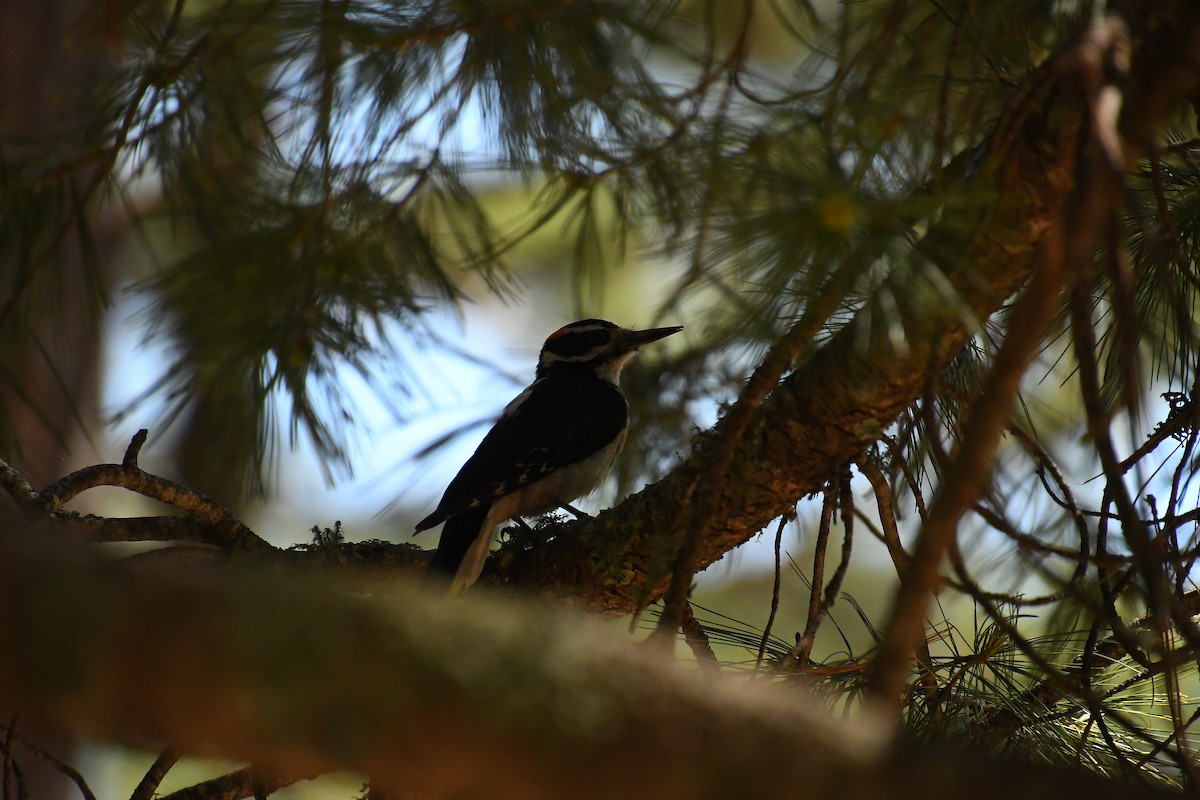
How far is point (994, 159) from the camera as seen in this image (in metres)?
1.58

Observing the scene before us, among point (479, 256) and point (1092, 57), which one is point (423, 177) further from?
point (1092, 57)

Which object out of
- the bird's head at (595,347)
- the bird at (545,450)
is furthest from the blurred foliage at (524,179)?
the bird's head at (595,347)

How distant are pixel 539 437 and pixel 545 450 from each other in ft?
0.18

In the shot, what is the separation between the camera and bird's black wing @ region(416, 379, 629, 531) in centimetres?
351

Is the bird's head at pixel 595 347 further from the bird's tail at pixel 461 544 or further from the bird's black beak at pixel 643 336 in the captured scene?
the bird's tail at pixel 461 544

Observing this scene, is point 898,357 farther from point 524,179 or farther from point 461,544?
point 461,544

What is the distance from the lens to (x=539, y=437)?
3.76 metres

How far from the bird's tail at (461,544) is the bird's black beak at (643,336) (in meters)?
0.89

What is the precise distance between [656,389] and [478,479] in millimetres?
782

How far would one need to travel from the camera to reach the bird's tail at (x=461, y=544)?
2.96 metres

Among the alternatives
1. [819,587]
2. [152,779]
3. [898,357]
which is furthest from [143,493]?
[898,357]

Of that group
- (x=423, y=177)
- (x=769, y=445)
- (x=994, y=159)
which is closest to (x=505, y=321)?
(x=423, y=177)

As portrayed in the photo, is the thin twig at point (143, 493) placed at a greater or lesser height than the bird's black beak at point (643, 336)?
lesser

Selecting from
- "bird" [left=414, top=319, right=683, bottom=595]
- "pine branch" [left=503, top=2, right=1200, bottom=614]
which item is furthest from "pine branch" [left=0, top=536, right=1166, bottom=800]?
"bird" [left=414, top=319, right=683, bottom=595]
